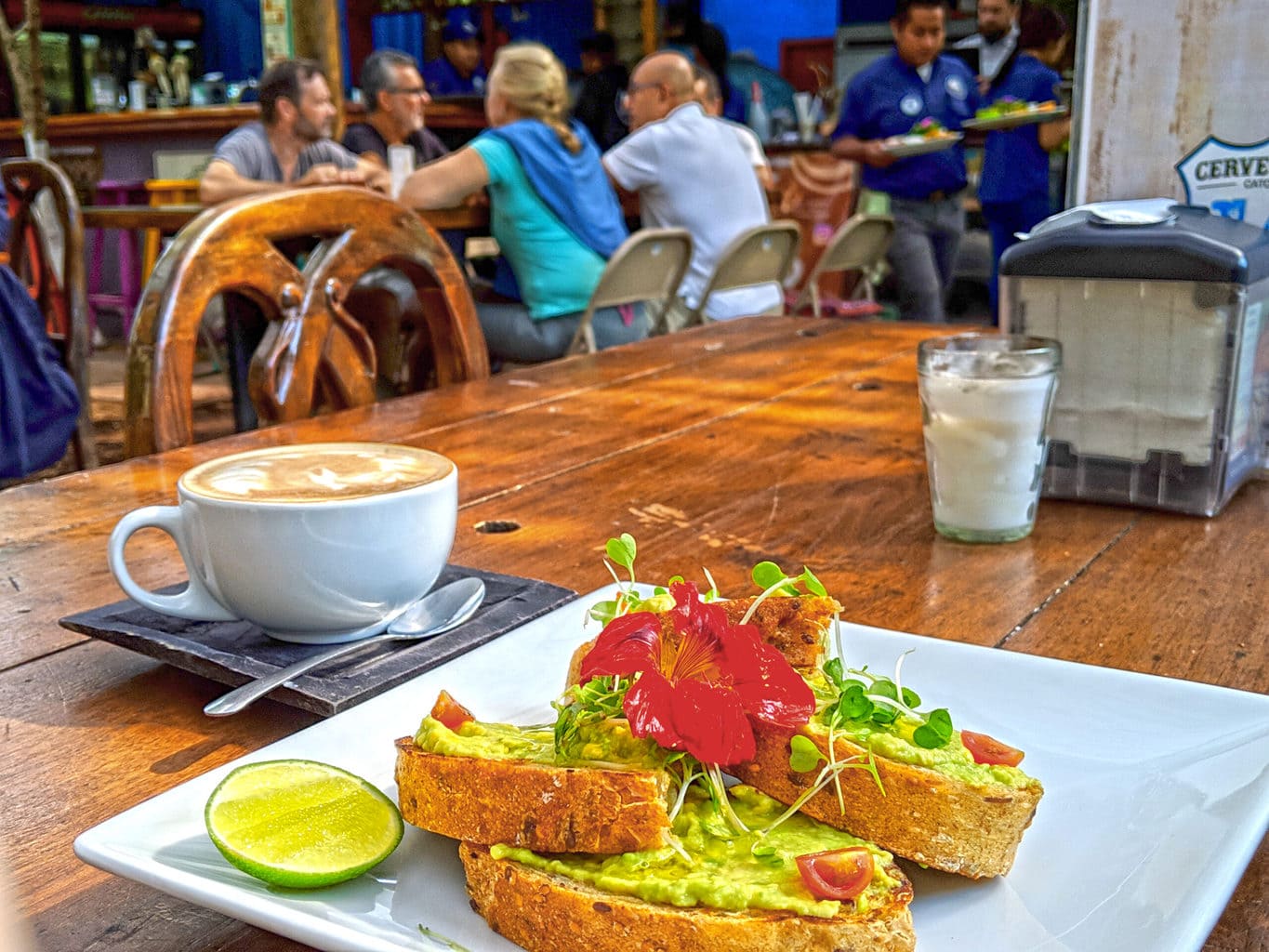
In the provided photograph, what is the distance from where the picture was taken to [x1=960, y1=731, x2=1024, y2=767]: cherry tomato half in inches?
20.7

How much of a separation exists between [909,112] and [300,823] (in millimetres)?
5244

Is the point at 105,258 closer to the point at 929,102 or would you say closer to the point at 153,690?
the point at 929,102

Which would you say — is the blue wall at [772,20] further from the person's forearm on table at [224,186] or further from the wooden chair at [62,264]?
the wooden chair at [62,264]

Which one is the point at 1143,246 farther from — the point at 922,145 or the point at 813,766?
the point at 922,145

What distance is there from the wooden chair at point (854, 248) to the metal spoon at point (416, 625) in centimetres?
366

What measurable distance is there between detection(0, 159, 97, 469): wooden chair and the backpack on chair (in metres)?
0.28

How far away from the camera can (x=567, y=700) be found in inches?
22.5

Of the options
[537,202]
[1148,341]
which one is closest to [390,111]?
[537,202]

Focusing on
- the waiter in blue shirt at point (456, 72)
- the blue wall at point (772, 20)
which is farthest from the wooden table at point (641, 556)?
→ the blue wall at point (772, 20)

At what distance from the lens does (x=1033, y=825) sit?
0.54 metres

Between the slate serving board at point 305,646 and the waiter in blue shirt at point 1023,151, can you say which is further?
the waiter in blue shirt at point 1023,151

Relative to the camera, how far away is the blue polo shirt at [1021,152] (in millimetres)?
5188

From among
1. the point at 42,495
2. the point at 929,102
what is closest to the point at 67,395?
A: the point at 42,495

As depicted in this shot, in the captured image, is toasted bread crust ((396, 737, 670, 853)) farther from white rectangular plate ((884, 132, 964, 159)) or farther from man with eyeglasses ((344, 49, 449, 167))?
white rectangular plate ((884, 132, 964, 159))
